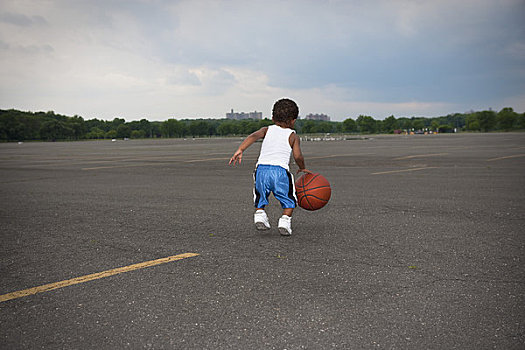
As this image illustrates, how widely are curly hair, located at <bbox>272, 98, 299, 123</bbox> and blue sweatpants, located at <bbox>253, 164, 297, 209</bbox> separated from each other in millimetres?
635

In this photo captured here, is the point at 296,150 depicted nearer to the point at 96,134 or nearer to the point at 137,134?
the point at 96,134

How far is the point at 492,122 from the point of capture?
160 metres

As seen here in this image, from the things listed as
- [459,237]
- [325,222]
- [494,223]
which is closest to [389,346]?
[459,237]

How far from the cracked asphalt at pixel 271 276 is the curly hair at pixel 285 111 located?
1.49 m

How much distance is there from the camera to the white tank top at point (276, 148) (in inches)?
210

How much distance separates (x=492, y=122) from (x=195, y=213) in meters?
178

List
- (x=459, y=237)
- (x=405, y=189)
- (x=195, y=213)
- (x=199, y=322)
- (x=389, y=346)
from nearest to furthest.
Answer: (x=389, y=346) → (x=199, y=322) → (x=459, y=237) → (x=195, y=213) → (x=405, y=189)

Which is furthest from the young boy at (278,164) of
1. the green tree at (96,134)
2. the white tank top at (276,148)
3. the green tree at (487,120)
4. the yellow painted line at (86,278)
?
the green tree at (96,134)

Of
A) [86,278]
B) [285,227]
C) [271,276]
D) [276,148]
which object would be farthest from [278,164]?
[86,278]

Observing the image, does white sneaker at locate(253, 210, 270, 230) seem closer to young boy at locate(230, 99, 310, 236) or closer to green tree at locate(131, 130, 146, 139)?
young boy at locate(230, 99, 310, 236)

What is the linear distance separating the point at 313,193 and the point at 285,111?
1192 mm

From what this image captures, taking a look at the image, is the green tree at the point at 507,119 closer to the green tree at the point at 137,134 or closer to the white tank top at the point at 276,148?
the green tree at the point at 137,134

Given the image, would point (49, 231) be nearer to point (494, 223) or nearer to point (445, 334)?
point (445, 334)

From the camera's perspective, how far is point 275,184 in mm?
5293
